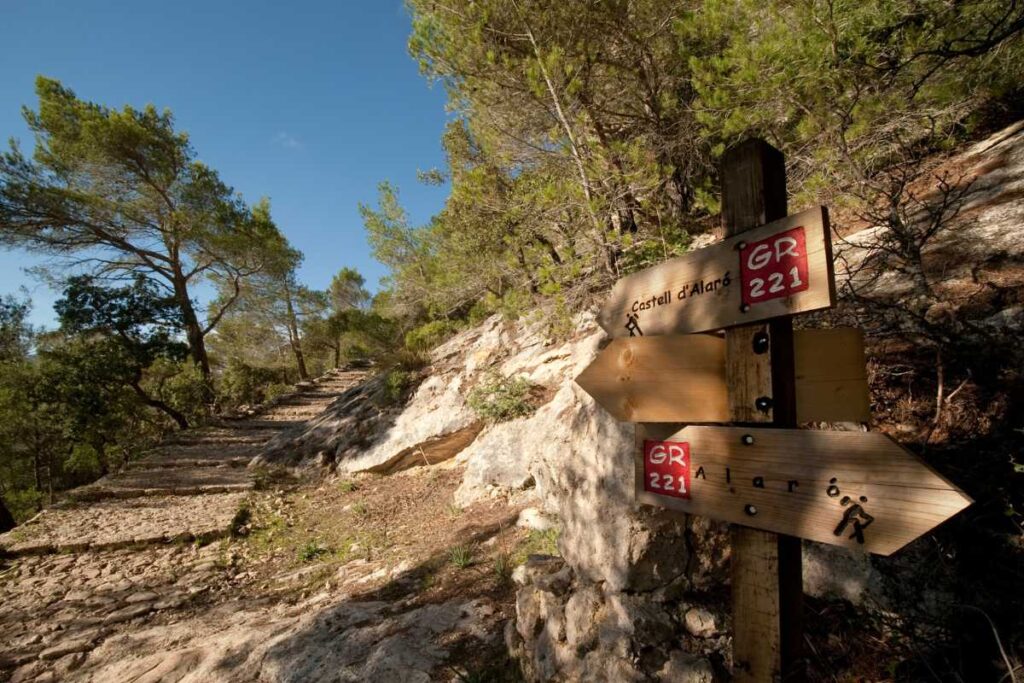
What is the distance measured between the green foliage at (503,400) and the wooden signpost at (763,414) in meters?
5.12

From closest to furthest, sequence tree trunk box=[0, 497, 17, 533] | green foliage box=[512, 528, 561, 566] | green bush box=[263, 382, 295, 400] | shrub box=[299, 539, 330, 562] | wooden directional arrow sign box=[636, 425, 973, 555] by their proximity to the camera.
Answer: wooden directional arrow sign box=[636, 425, 973, 555] < green foliage box=[512, 528, 561, 566] < shrub box=[299, 539, 330, 562] < tree trunk box=[0, 497, 17, 533] < green bush box=[263, 382, 295, 400]

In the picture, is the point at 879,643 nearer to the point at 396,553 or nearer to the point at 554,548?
the point at 554,548

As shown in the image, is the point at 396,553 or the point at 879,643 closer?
the point at 879,643

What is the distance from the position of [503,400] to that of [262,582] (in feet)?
13.1

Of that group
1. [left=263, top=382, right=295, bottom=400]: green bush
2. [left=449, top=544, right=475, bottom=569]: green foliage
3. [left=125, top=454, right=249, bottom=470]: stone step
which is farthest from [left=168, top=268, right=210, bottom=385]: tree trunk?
[left=449, top=544, right=475, bottom=569]: green foliage

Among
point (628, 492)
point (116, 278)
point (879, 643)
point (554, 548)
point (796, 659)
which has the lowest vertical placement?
point (554, 548)

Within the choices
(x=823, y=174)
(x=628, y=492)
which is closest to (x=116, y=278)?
(x=628, y=492)

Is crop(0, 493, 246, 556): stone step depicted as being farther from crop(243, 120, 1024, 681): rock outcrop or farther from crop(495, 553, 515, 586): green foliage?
crop(243, 120, 1024, 681): rock outcrop

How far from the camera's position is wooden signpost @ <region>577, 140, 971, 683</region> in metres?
1.00

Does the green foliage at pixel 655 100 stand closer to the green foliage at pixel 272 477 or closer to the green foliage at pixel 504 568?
the green foliage at pixel 504 568

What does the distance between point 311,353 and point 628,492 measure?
104 feet

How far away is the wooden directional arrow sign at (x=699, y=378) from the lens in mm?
1215

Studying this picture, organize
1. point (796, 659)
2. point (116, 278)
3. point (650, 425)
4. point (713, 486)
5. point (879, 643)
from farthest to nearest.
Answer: point (116, 278)
point (879, 643)
point (650, 425)
point (713, 486)
point (796, 659)

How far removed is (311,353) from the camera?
29.8 m
